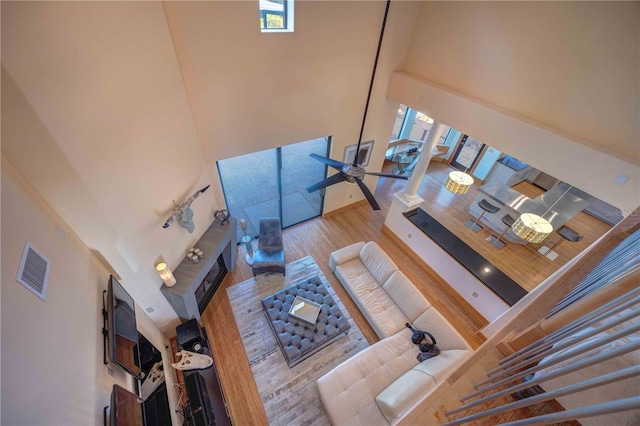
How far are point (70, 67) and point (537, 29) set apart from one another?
199 inches

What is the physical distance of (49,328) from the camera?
176cm

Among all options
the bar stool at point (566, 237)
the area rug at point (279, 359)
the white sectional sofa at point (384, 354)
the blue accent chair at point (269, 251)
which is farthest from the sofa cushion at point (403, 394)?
the bar stool at point (566, 237)

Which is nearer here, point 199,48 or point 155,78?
point 155,78

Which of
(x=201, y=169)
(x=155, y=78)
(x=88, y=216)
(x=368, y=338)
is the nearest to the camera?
(x=88, y=216)

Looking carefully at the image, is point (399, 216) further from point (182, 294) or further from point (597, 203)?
point (597, 203)

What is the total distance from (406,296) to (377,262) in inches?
32.9

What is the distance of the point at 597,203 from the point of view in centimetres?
714

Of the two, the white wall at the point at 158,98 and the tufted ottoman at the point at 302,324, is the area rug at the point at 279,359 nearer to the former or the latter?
the tufted ottoman at the point at 302,324

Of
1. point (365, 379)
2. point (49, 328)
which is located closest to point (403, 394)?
point (365, 379)

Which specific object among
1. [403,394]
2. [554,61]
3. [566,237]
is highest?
[554,61]

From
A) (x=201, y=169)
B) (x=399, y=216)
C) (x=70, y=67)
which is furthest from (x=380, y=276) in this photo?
(x=70, y=67)

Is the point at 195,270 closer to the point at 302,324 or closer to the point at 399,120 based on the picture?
the point at 302,324

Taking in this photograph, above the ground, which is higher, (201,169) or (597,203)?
(201,169)

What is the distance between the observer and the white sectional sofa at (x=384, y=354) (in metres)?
3.37
